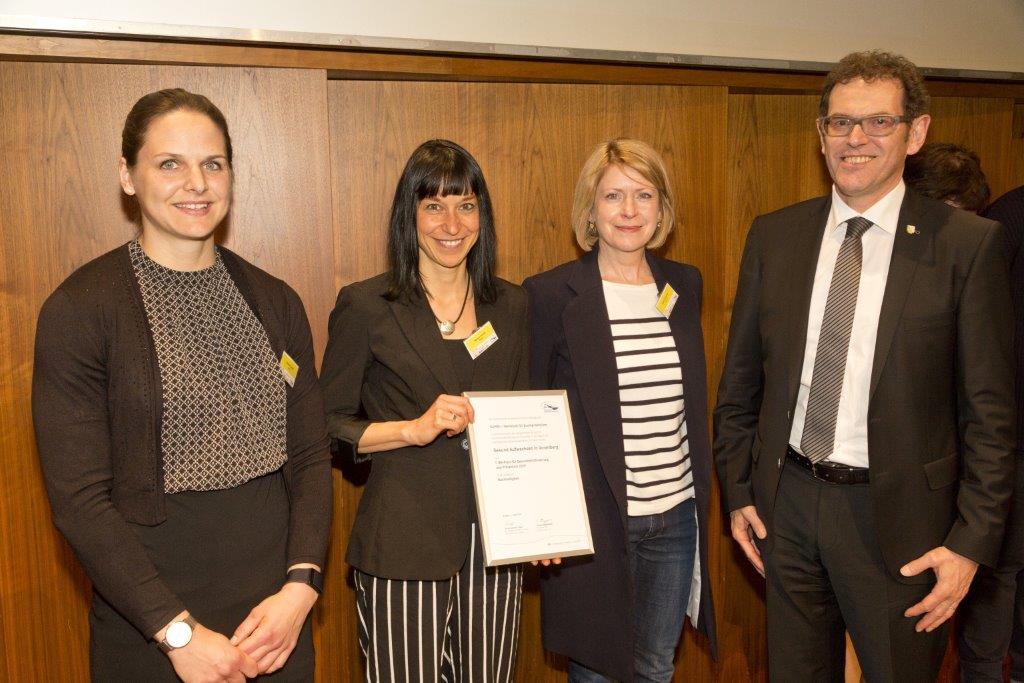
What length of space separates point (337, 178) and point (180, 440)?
1.27 meters

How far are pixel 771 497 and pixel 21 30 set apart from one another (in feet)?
7.87

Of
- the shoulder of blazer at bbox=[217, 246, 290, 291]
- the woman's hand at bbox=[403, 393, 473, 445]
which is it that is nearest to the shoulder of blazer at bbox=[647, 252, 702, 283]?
the woman's hand at bbox=[403, 393, 473, 445]

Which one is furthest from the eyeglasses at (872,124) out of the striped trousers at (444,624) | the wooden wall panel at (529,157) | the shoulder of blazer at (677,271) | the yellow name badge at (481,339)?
the striped trousers at (444,624)

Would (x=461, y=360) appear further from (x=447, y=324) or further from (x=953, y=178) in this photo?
(x=953, y=178)

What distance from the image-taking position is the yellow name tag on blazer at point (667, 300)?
7.94 feet

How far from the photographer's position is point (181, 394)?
1.68 meters

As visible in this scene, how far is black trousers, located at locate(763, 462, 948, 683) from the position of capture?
2084 mm

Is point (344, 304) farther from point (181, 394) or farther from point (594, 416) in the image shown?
point (594, 416)

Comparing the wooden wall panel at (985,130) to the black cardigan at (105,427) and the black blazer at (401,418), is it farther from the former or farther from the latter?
the black cardigan at (105,427)

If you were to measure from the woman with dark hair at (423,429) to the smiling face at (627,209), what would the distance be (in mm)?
400

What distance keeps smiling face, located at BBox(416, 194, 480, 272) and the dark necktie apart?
98cm

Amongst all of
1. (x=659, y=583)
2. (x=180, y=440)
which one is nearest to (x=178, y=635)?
(x=180, y=440)

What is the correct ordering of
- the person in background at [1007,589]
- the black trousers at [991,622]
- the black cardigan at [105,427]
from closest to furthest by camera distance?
the black cardigan at [105,427]
the person in background at [1007,589]
the black trousers at [991,622]

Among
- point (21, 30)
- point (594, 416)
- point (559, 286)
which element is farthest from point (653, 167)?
point (21, 30)
